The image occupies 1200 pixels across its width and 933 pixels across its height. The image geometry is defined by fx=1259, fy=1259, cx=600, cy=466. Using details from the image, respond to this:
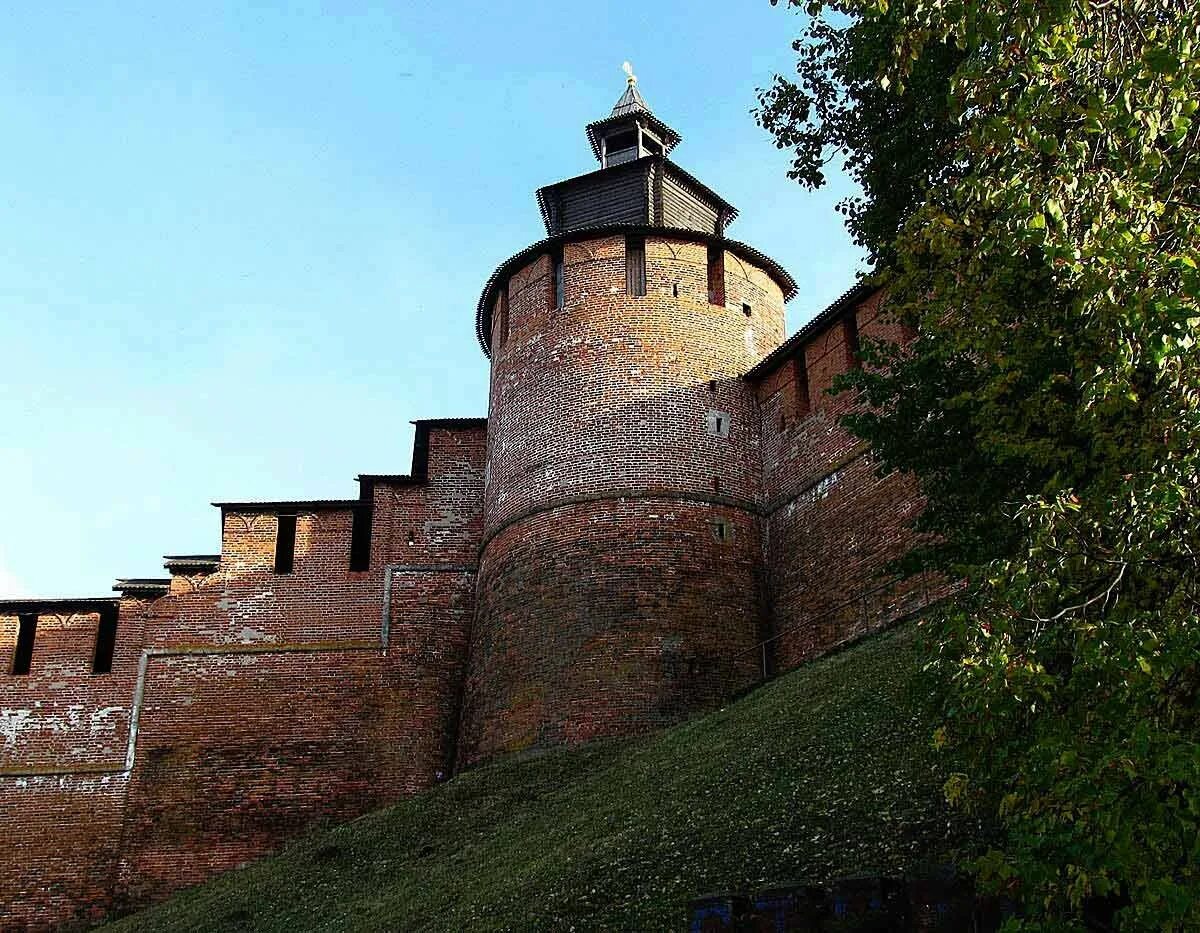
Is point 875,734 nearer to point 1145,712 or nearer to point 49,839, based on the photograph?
point 1145,712

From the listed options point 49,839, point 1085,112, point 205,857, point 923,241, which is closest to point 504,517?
point 205,857

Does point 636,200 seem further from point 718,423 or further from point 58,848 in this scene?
point 58,848

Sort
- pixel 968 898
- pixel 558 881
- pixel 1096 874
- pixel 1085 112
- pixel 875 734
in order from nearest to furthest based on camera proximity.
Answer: pixel 1096 874 → pixel 1085 112 → pixel 968 898 → pixel 558 881 → pixel 875 734

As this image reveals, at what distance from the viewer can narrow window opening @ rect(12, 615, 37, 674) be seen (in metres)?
23.2

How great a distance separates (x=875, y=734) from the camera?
1158 centimetres

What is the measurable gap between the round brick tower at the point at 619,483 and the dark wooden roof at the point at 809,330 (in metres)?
0.42

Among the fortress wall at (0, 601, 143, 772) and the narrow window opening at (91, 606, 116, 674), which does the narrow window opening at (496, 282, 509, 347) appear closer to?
the fortress wall at (0, 601, 143, 772)

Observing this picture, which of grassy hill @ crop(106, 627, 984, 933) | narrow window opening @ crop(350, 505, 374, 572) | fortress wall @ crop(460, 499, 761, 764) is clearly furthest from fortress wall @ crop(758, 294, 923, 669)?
narrow window opening @ crop(350, 505, 374, 572)

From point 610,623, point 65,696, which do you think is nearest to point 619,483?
point 610,623

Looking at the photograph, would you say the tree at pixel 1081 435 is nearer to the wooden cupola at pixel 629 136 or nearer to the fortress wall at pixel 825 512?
the fortress wall at pixel 825 512

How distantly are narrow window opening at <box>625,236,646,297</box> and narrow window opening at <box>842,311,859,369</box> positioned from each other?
12.4 ft

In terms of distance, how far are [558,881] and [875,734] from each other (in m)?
3.20

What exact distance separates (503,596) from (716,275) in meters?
7.19

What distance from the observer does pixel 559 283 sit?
22.9 m
